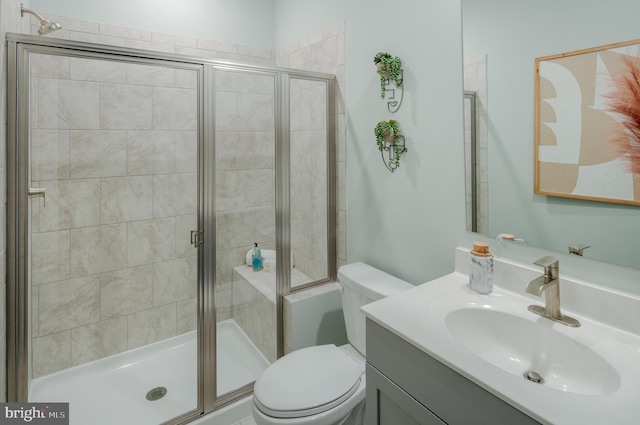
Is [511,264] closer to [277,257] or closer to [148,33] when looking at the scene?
[277,257]

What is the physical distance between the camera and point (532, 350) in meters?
0.95

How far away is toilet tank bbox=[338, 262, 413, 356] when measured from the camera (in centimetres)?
147

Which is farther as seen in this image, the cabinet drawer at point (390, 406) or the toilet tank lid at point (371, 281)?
the toilet tank lid at point (371, 281)

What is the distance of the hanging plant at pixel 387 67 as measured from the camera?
4.94ft

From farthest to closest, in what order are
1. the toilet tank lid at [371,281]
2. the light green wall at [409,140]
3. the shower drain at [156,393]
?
the shower drain at [156,393], the toilet tank lid at [371,281], the light green wall at [409,140]

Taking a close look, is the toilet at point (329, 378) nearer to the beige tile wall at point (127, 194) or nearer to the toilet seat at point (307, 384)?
the toilet seat at point (307, 384)

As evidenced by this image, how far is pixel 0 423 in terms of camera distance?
4.29 feet

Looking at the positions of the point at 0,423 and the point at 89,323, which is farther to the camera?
the point at 89,323

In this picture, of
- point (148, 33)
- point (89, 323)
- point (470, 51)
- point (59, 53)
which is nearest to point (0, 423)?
point (89, 323)

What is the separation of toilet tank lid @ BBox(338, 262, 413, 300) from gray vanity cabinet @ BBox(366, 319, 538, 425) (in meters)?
0.45

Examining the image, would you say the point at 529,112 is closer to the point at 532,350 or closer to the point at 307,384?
the point at 532,350

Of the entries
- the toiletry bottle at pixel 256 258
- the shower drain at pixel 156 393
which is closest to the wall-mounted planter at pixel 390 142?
the toiletry bottle at pixel 256 258

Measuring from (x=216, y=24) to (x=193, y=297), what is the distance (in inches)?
70.9

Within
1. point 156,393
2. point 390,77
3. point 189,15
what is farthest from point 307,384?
point 189,15
